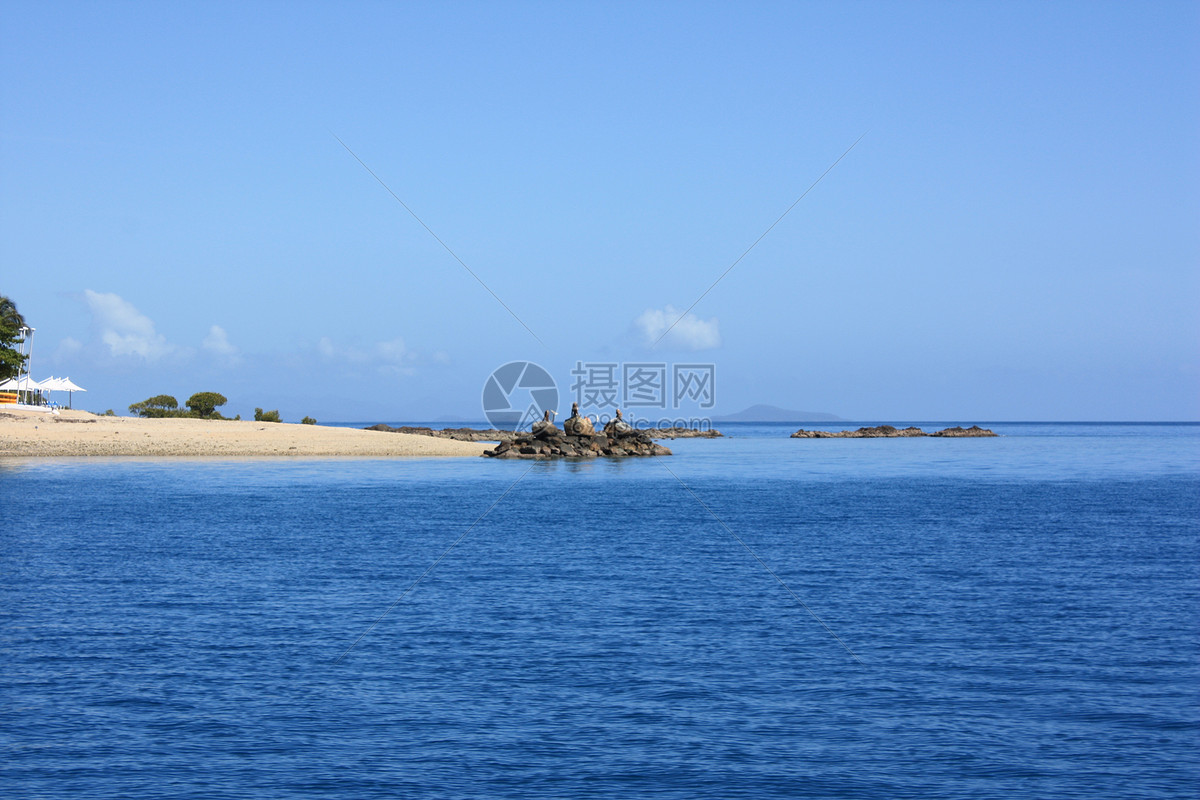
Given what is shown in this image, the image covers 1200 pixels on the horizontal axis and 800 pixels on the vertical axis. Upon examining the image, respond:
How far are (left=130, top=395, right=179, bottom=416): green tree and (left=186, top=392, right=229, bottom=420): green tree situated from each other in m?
2.11

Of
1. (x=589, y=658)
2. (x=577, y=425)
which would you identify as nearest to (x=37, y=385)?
(x=577, y=425)

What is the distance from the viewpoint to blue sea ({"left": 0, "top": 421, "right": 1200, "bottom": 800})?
11477 mm

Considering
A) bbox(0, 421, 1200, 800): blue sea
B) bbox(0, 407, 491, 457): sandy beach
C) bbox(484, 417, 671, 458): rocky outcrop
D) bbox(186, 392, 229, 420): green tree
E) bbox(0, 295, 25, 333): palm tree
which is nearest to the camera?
bbox(0, 421, 1200, 800): blue sea

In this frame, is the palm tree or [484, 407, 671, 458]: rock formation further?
the palm tree

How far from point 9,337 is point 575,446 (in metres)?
54.9

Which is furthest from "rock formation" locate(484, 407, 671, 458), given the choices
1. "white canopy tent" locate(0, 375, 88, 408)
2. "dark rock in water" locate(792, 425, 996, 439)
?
"dark rock in water" locate(792, 425, 996, 439)

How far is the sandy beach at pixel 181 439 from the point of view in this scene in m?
72.2

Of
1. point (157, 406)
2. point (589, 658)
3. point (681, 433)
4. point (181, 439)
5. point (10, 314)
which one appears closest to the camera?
point (589, 658)

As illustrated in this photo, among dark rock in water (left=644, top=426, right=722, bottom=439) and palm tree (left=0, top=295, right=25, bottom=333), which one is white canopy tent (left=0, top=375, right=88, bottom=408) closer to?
palm tree (left=0, top=295, right=25, bottom=333)

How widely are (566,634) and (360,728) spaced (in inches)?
230

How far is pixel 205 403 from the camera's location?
121 m

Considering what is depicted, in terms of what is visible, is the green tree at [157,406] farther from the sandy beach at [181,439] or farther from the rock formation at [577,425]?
the rock formation at [577,425]

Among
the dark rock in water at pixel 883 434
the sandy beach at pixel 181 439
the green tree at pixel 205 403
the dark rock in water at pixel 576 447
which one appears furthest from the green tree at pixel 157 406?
the dark rock in water at pixel 883 434

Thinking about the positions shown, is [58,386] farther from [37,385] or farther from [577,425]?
[577,425]
